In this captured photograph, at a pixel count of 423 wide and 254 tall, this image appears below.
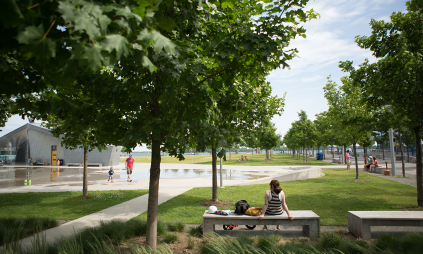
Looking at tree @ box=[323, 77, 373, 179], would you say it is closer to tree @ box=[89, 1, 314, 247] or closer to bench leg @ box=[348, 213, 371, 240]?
bench leg @ box=[348, 213, 371, 240]

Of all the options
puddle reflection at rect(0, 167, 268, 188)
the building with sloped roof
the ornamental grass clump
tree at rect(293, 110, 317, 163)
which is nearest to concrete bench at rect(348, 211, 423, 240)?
the ornamental grass clump

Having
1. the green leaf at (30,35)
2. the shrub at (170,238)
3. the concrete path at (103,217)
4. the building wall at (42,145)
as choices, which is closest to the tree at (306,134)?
the concrete path at (103,217)

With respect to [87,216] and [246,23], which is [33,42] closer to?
[246,23]

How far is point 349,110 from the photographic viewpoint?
15656 mm

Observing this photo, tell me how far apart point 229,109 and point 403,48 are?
21.7 feet

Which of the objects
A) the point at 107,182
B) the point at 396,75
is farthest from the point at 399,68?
the point at 107,182

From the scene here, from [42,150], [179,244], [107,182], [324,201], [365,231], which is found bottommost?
[107,182]

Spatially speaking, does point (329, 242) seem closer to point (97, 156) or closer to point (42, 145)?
point (97, 156)

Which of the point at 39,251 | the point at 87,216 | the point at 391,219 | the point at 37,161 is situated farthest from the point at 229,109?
the point at 37,161

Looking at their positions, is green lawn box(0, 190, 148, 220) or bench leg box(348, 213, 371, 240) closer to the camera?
bench leg box(348, 213, 371, 240)

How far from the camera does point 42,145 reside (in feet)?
123

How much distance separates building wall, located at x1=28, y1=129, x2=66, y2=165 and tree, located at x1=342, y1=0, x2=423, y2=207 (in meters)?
38.0

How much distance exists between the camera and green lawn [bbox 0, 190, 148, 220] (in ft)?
27.9

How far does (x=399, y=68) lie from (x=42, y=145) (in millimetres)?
41923
